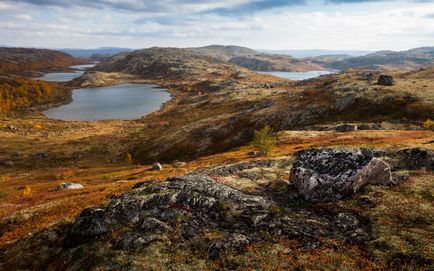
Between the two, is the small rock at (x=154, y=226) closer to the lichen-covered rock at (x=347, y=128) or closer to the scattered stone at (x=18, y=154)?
the lichen-covered rock at (x=347, y=128)

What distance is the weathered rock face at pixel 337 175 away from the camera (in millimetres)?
31172

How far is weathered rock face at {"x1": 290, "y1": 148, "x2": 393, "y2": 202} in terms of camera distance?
102ft

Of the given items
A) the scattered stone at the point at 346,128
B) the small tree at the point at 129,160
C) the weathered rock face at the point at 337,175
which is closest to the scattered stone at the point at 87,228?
the weathered rock face at the point at 337,175

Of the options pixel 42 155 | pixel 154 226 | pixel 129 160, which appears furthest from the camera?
pixel 42 155

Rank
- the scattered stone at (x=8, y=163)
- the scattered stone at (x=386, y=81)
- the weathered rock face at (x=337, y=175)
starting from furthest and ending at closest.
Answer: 1. the scattered stone at (x=386, y=81)
2. the scattered stone at (x=8, y=163)
3. the weathered rock face at (x=337, y=175)

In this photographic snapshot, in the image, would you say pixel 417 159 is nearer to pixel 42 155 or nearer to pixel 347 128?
pixel 347 128

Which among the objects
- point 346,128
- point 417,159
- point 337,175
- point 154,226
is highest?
point 337,175

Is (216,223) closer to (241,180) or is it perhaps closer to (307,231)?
(307,231)

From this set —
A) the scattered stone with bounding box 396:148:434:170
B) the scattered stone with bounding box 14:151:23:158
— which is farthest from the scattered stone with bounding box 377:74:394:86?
the scattered stone with bounding box 14:151:23:158

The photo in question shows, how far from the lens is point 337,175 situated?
31.8 metres

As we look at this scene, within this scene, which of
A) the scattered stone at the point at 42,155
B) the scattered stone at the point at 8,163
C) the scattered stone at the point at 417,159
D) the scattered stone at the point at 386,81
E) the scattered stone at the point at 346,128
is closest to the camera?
the scattered stone at the point at 417,159

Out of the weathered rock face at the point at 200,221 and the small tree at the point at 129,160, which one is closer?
the weathered rock face at the point at 200,221

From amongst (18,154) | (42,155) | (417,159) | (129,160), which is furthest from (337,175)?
(18,154)

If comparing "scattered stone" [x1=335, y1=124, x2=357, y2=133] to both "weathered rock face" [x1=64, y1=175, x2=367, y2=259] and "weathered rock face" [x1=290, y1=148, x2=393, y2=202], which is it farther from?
"weathered rock face" [x1=64, y1=175, x2=367, y2=259]
